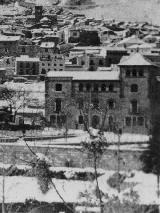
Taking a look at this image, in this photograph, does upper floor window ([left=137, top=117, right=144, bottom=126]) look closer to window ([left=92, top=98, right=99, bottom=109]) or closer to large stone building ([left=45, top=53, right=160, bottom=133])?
large stone building ([left=45, top=53, right=160, bottom=133])

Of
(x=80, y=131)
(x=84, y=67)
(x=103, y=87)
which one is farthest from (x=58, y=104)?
(x=84, y=67)

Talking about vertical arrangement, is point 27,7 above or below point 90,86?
below

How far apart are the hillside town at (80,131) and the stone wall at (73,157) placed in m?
0.03

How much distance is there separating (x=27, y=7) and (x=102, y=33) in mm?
21435

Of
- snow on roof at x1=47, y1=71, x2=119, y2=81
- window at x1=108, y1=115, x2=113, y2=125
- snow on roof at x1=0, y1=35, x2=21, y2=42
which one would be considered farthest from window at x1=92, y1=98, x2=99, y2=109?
snow on roof at x1=0, y1=35, x2=21, y2=42

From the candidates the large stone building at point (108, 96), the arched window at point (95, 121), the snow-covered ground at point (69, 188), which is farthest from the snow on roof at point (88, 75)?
the snow-covered ground at point (69, 188)

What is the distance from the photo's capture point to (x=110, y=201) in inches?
324

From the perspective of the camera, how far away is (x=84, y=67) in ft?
108

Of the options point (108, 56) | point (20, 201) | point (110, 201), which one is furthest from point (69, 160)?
point (108, 56)

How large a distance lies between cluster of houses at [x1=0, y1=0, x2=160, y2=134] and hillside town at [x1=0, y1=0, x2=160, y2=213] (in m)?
0.04

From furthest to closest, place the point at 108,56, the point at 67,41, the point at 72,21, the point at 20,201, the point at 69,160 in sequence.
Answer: the point at 72,21 → the point at 67,41 → the point at 108,56 → the point at 69,160 → the point at 20,201

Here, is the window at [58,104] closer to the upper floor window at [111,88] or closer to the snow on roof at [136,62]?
the upper floor window at [111,88]

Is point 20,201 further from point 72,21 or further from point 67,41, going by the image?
point 72,21

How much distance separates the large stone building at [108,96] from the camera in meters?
24.2
